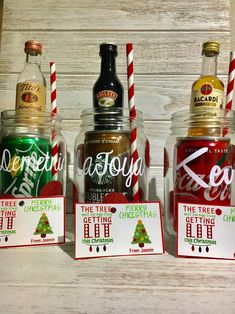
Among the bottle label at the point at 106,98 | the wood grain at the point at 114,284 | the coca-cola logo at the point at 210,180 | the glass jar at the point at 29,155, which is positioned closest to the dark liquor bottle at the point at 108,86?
the bottle label at the point at 106,98

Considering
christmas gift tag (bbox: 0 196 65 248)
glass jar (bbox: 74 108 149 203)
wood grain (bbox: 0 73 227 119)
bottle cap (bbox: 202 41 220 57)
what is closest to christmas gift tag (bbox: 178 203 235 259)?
glass jar (bbox: 74 108 149 203)

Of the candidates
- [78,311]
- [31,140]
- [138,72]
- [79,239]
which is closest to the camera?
[78,311]

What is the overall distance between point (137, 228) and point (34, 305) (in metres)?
0.23

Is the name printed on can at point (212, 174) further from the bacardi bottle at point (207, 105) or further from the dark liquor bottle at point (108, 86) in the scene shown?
the dark liquor bottle at point (108, 86)

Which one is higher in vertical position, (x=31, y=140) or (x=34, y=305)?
(x=31, y=140)

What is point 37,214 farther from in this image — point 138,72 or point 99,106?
point 138,72

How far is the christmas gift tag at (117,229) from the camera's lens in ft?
1.98

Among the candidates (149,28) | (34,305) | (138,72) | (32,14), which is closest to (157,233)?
(34,305)

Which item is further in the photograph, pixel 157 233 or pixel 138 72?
pixel 138 72

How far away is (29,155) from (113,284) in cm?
33

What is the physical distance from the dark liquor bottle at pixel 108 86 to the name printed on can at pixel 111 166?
→ 4.9 inches

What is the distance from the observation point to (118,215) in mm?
621

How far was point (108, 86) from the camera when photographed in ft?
2.51

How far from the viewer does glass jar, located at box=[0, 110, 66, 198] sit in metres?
0.70
